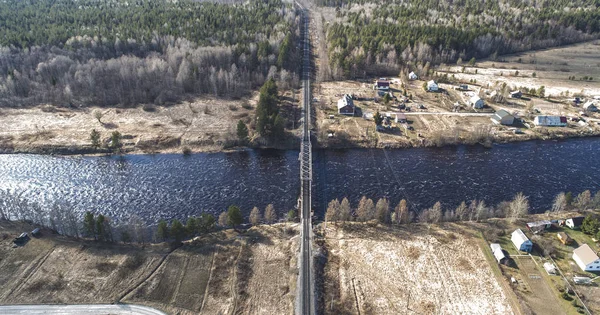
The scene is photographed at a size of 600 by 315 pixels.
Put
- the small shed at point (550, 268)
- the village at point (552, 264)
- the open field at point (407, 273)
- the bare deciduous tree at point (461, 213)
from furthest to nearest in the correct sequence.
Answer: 1. the bare deciduous tree at point (461, 213)
2. the small shed at point (550, 268)
3. the open field at point (407, 273)
4. the village at point (552, 264)

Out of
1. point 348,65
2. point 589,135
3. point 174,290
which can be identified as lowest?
point 174,290

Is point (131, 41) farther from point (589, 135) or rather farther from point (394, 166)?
point (589, 135)

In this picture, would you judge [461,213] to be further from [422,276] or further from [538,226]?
[422,276]

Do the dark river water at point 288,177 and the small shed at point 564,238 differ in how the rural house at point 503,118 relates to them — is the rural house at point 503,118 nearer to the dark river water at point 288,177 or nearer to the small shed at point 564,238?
the dark river water at point 288,177

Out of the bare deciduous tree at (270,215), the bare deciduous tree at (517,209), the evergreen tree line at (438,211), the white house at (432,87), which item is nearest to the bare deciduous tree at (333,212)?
the evergreen tree line at (438,211)

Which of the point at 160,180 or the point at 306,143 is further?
the point at 306,143

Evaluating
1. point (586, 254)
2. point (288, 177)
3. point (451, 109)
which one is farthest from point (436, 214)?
point (451, 109)

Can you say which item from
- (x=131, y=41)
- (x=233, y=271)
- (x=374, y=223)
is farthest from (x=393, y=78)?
(x=233, y=271)
